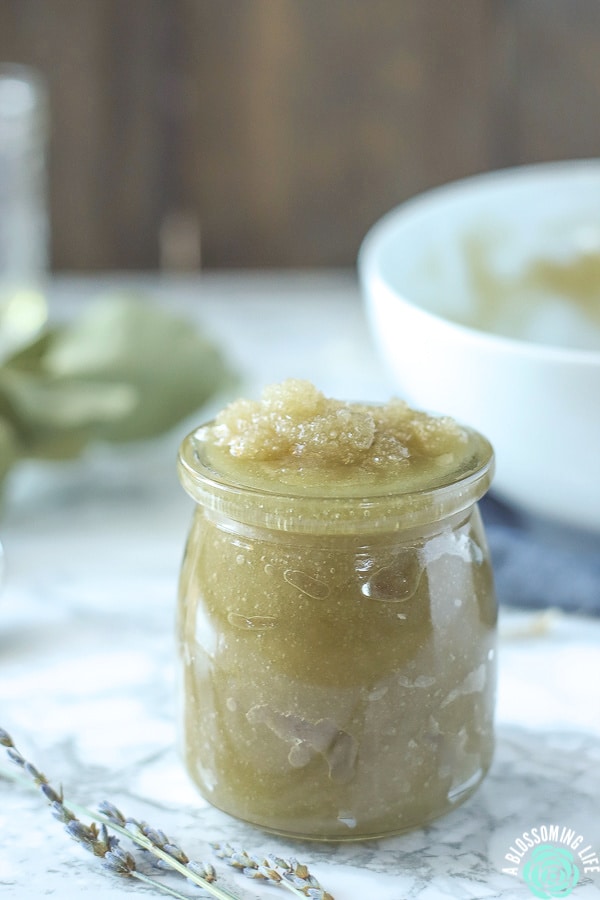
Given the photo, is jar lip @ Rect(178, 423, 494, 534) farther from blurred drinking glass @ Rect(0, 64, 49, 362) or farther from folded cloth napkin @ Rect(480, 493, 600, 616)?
blurred drinking glass @ Rect(0, 64, 49, 362)

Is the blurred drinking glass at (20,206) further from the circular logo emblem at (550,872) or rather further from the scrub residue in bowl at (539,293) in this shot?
the circular logo emblem at (550,872)

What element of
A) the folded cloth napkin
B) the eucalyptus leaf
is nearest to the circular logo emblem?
the folded cloth napkin

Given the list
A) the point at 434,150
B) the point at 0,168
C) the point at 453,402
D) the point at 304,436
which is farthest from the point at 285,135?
the point at 304,436

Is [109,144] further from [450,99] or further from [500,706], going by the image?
[500,706]

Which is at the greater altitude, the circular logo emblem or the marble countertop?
the circular logo emblem

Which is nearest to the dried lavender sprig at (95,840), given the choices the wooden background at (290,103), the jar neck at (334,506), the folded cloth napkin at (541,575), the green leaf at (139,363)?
the jar neck at (334,506)
